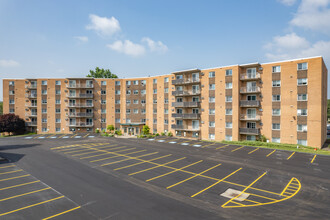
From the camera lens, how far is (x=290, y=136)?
34812 mm

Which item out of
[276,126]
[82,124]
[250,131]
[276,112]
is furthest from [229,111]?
[82,124]

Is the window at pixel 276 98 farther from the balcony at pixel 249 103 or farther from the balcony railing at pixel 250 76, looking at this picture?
the balcony railing at pixel 250 76

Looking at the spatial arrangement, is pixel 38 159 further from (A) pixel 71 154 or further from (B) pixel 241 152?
(B) pixel 241 152

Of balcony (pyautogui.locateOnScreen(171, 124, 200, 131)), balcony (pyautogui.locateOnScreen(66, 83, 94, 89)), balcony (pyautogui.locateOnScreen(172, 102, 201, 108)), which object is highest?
balcony (pyautogui.locateOnScreen(66, 83, 94, 89))

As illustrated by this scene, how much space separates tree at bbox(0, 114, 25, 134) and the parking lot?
31.8 m

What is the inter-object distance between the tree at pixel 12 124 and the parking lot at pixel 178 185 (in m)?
31.8

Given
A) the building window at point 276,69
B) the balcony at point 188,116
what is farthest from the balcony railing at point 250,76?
the balcony at point 188,116

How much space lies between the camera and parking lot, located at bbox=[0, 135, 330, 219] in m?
12.1

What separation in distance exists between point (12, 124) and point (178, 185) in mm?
56067

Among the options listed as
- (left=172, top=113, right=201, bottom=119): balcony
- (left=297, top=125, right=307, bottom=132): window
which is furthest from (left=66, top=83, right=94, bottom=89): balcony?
(left=297, top=125, right=307, bottom=132): window

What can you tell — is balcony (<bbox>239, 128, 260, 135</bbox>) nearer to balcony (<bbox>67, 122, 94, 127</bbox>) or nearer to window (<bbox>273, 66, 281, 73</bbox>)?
window (<bbox>273, 66, 281, 73</bbox>)

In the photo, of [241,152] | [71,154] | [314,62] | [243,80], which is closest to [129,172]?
[71,154]

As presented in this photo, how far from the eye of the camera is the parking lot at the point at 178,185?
12.1 m

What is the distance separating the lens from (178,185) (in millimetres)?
16375
